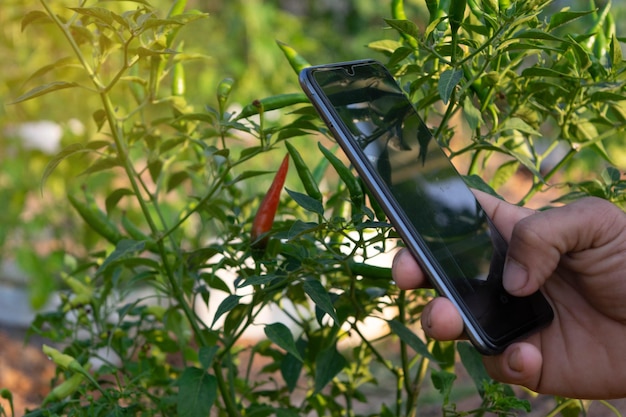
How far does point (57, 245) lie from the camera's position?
2.68m

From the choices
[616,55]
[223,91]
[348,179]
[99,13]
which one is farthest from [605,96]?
[99,13]

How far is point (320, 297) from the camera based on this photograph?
783 millimetres

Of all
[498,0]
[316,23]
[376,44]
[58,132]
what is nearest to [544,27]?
[498,0]

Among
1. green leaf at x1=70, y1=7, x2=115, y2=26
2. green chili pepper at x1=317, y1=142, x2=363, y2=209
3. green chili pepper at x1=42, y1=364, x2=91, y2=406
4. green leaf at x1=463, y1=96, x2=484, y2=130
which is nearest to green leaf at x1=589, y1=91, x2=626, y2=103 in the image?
green leaf at x1=463, y1=96, x2=484, y2=130

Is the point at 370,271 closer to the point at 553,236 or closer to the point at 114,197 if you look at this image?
the point at 553,236

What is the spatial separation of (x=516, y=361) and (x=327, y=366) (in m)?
0.23

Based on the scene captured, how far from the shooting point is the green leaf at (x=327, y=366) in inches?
37.2

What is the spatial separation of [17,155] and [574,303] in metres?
2.26

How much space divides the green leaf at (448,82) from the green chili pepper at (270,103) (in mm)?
189

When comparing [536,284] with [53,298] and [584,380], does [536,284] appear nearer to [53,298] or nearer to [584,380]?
[584,380]

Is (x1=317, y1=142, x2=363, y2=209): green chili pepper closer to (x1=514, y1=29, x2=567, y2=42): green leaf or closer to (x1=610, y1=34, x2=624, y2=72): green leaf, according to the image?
(x1=514, y1=29, x2=567, y2=42): green leaf

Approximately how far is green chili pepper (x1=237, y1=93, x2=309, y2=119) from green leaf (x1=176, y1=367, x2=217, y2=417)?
0.95ft

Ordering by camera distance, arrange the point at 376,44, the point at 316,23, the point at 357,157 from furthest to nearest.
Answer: the point at 316,23
the point at 376,44
the point at 357,157

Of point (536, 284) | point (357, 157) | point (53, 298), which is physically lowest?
point (53, 298)
